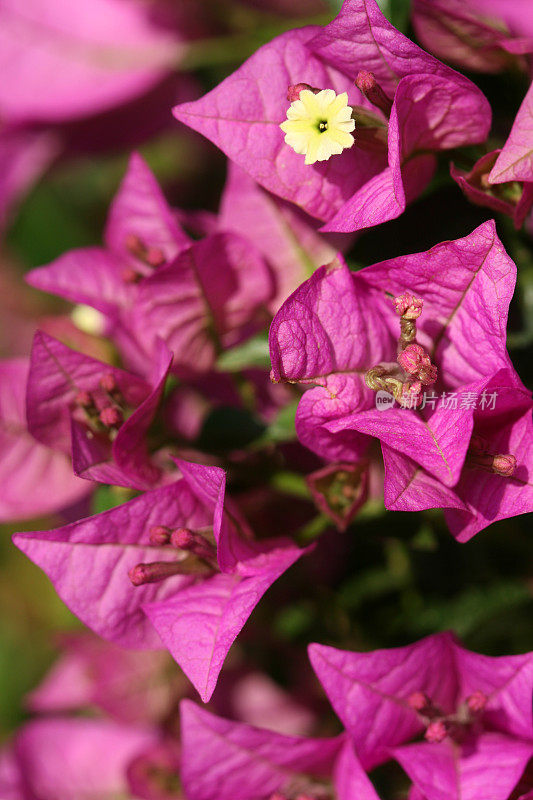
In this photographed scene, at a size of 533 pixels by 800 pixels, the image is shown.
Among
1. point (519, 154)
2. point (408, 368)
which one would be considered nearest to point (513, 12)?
point (519, 154)

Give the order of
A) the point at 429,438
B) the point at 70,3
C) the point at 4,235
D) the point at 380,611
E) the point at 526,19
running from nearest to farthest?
the point at 429,438
the point at 526,19
the point at 380,611
the point at 70,3
the point at 4,235

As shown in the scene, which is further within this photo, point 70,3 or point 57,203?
point 57,203

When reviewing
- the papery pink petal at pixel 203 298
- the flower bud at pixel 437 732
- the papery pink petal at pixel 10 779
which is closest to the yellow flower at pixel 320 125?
the papery pink petal at pixel 203 298

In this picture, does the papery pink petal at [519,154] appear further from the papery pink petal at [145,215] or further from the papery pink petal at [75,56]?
the papery pink petal at [75,56]

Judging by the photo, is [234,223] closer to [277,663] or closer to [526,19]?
[526,19]

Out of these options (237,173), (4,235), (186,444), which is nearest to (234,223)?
(237,173)
